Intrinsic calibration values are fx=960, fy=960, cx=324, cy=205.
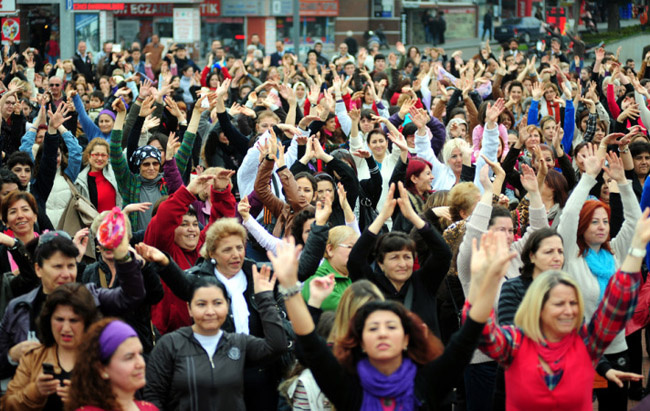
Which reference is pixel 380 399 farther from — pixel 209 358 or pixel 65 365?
pixel 65 365

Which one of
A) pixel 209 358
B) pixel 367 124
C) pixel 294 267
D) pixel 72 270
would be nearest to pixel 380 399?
pixel 294 267

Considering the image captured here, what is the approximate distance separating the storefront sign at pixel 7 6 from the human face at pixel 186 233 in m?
7.47

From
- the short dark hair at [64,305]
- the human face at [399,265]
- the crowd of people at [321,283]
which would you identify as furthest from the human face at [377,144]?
the short dark hair at [64,305]

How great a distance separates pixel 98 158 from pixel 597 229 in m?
4.70

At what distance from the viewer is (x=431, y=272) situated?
579 cm

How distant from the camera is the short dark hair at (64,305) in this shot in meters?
4.84

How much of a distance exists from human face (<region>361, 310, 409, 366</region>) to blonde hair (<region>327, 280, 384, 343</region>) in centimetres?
23

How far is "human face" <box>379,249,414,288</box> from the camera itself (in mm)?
5770

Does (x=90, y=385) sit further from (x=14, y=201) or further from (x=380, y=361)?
(x=14, y=201)

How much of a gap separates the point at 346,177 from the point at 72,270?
128 inches

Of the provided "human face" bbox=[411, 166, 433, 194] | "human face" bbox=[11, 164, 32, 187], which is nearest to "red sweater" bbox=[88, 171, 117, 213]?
"human face" bbox=[11, 164, 32, 187]

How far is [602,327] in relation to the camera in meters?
4.66

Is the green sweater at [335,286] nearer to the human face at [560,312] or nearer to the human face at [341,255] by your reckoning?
the human face at [341,255]

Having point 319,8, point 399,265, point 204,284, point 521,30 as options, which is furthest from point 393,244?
point 521,30
